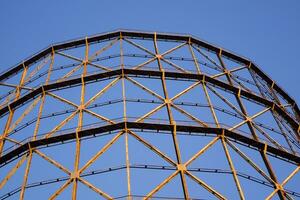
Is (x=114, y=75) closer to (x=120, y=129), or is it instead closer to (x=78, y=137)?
(x=120, y=129)

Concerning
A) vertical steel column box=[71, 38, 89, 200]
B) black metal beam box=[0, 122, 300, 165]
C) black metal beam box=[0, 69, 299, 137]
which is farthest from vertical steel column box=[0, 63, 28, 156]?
vertical steel column box=[71, 38, 89, 200]

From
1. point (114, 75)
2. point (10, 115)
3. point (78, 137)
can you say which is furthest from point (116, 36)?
point (78, 137)

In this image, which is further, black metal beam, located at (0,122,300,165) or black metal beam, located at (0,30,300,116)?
black metal beam, located at (0,30,300,116)

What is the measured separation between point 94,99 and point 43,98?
5.12 feet

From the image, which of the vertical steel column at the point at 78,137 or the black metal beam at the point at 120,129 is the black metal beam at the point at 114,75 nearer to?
the vertical steel column at the point at 78,137

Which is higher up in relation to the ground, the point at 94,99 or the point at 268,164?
the point at 94,99

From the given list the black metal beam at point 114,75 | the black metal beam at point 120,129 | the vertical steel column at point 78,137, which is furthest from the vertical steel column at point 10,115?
the vertical steel column at point 78,137

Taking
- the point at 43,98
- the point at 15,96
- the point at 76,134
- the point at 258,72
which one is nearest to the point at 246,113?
the point at 258,72

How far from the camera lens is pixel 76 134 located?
34.0 feet

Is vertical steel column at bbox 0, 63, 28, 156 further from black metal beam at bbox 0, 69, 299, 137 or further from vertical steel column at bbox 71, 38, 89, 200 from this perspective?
vertical steel column at bbox 71, 38, 89, 200

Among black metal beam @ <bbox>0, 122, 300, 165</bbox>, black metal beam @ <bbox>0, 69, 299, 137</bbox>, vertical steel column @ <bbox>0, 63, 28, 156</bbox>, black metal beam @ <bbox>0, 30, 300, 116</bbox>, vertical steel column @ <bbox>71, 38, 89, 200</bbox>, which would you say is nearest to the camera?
vertical steel column @ <bbox>71, 38, 89, 200</bbox>

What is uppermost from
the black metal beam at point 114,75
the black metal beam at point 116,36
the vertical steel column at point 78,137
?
the black metal beam at point 116,36

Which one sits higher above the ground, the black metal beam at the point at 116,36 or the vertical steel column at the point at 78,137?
the black metal beam at the point at 116,36

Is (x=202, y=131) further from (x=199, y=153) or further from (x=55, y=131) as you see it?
(x=55, y=131)
